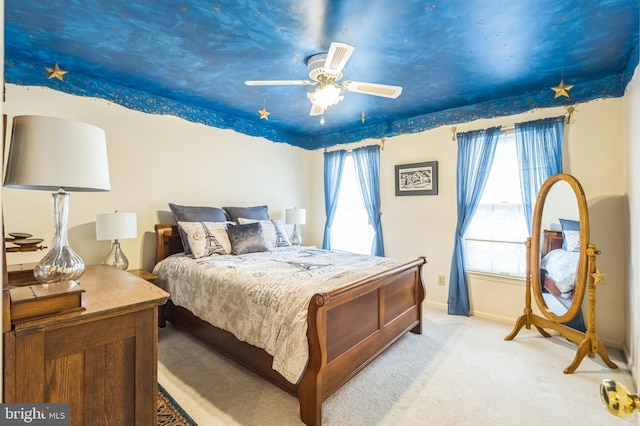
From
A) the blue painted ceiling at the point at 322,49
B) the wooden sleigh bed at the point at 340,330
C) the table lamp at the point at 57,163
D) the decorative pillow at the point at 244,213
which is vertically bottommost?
the wooden sleigh bed at the point at 340,330

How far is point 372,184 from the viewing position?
4.42 meters

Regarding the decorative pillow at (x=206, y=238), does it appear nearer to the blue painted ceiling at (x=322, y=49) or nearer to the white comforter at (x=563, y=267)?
the blue painted ceiling at (x=322, y=49)

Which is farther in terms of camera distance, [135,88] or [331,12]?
[135,88]

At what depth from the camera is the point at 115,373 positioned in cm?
118

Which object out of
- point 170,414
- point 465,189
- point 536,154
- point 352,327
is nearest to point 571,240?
point 536,154

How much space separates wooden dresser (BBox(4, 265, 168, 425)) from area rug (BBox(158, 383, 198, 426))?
0.61m

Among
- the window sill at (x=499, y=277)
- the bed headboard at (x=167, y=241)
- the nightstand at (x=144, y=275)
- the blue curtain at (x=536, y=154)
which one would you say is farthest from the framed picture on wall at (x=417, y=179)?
the nightstand at (x=144, y=275)

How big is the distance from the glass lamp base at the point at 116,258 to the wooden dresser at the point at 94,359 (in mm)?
1788

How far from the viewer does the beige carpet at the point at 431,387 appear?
1.81m

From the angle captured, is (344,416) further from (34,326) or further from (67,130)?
(67,130)

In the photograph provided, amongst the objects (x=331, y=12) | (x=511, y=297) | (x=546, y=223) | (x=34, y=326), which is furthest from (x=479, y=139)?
(x=34, y=326)

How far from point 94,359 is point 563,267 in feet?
11.3

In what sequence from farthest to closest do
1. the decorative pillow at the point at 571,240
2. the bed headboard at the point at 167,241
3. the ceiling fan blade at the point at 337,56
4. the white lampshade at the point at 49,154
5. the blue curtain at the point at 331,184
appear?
the blue curtain at the point at 331,184 → the bed headboard at the point at 167,241 → the decorative pillow at the point at 571,240 → the ceiling fan blade at the point at 337,56 → the white lampshade at the point at 49,154

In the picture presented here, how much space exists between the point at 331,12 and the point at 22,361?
2.31 meters
